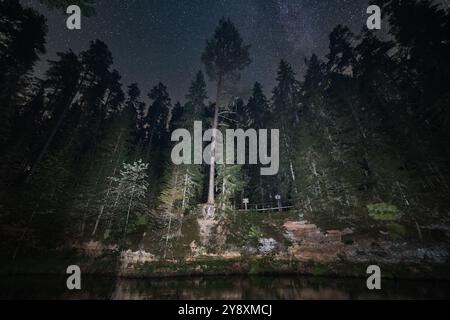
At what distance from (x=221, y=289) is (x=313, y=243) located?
29.1ft

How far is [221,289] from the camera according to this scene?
11.2 m

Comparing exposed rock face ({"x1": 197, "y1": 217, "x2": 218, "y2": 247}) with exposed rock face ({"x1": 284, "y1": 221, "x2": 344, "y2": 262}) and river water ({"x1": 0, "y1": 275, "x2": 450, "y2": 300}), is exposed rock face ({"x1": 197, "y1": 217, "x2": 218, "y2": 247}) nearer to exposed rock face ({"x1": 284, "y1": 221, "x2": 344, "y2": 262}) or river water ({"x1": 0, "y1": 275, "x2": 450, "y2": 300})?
river water ({"x1": 0, "y1": 275, "x2": 450, "y2": 300})

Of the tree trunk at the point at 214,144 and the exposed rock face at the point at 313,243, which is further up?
the tree trunk at the point at 214,144

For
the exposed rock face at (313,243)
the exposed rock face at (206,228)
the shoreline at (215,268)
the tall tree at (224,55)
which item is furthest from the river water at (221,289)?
the tall tree at (224,55)

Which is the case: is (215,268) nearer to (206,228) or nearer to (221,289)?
(206,228)

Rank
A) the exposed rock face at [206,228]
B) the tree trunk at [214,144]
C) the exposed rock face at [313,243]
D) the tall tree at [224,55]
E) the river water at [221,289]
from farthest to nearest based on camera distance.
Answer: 1. the tall tree at [224,55]
2. the tree trunk at [214,144]
3. the exposed rock face at [206,228]
4. the exposed rock face at [313,243]
5. the river water at [221,289]

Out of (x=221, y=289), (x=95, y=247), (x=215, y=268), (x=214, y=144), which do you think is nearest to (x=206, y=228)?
(x=215, y=268)

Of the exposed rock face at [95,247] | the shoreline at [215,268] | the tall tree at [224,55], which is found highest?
the tall tree at [224,55]

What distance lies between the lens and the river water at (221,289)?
952 centimetres

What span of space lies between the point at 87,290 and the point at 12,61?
2090 cm

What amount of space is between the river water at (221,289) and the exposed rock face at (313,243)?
7.82ft

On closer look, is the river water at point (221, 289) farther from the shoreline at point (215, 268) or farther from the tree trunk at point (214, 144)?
the tree trunk at point (214, 144)
